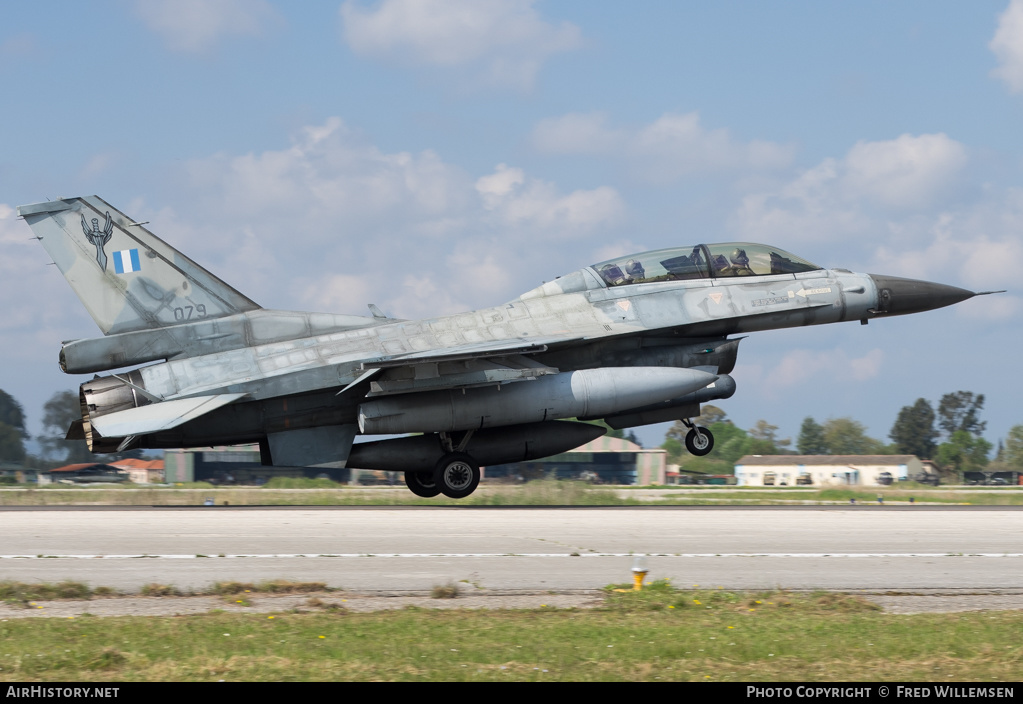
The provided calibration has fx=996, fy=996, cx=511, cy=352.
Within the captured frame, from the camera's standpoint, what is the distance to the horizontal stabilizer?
15992 mm

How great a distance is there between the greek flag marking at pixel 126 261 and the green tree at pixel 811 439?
7394cm

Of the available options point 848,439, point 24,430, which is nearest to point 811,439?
point 848,439

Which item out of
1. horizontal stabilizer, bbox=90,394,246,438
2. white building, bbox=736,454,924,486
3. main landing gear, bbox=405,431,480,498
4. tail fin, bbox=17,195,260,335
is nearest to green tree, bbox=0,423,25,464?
tail fin, bbox=17,195,260,335

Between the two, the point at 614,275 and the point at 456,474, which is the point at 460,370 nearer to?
the point at 456,474

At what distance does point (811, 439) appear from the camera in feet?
303

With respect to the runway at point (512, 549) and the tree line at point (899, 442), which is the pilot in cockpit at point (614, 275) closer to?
the runway at point (512, 549)

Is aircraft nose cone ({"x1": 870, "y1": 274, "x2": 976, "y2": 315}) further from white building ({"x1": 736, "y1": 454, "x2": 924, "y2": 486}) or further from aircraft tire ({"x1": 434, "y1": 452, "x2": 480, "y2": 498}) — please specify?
white building ({"x1": 736, "y1": 454, "x2": 924, "y2": 486})

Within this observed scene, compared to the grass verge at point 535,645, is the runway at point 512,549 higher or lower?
higher

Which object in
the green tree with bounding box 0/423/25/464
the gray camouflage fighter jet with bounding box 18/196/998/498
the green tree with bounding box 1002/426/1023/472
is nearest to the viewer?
the gray camouflage fighter jet with bounding box 18/196/998/498

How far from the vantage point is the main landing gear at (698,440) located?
61.9ft

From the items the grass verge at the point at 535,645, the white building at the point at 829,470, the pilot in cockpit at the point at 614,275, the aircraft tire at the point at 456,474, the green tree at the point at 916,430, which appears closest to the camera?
the grass verge at the point at 535,645

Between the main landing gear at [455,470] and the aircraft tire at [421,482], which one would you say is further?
the aircraft tire at [421,482]

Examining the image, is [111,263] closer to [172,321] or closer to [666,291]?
[172,321]

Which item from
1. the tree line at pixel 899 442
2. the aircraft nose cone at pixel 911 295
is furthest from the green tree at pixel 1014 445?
the aircraft nose cone at pixel 911 295
